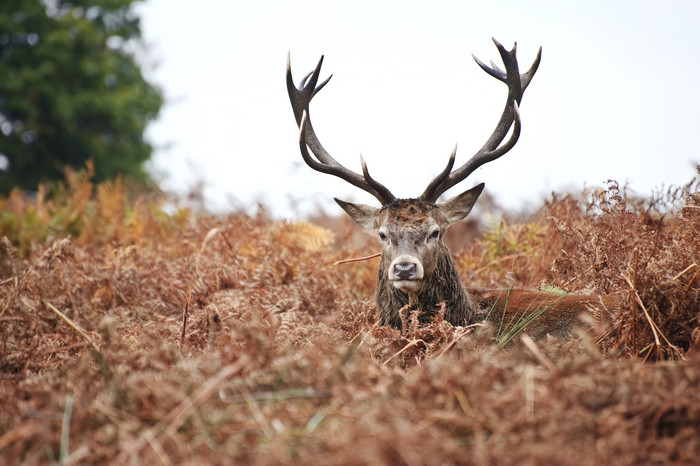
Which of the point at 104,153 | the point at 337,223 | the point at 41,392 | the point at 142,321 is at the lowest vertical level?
the point at 41,392

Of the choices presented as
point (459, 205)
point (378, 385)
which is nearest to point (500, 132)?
point (459, 205)

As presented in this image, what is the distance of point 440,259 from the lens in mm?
4547

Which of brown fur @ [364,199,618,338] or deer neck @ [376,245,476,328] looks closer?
brown fur @ [364,199,618,338]

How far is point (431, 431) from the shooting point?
A: 193 cm

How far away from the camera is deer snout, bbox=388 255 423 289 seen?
4.21 metres

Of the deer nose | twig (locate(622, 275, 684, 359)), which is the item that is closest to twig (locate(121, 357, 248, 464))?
twig (locate(622, 275, 684, 359))

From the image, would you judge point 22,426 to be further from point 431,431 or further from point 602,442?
point 602,442

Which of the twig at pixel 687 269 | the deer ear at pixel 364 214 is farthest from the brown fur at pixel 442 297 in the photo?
the twig at pixel 687 269

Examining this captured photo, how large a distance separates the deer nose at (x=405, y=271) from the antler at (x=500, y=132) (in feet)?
2.47

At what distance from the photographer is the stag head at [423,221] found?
4.41m

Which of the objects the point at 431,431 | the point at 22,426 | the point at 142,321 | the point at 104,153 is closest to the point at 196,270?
the point at 142,321

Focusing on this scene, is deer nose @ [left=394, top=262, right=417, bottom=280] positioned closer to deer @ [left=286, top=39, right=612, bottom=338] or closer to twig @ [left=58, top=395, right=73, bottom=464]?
deer @ [left=286, top=39, right=612, bottom=338]

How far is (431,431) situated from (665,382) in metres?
0.95

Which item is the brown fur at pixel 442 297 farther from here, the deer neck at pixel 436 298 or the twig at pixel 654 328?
the twig at pixel 654 328
